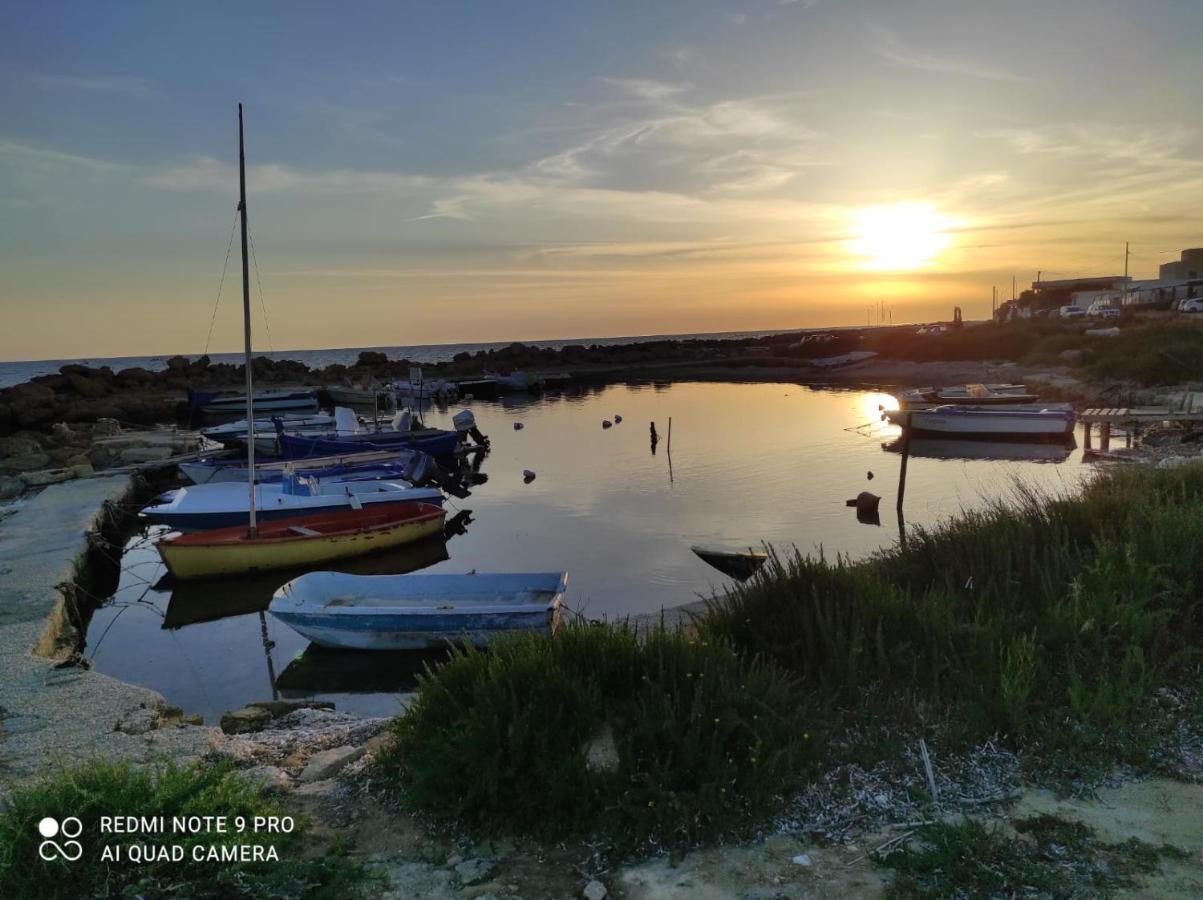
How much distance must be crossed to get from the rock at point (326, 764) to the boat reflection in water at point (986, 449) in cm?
2521

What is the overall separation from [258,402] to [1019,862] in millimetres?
46630

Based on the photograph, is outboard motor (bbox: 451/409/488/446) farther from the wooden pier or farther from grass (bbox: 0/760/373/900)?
grass (bbox: 0/760/373/900)

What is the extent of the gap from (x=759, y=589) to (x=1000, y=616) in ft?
6.06

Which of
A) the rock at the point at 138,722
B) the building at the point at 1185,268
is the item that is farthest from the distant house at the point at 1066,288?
the rock at the point at 138,722

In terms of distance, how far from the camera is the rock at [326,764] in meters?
5.48

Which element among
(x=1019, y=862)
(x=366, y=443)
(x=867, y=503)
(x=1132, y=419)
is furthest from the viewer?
(x=1132, y=419)

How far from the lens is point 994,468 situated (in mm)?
26000

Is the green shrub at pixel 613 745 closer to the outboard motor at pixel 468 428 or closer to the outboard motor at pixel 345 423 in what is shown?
the outboard motor at pixel 345 423

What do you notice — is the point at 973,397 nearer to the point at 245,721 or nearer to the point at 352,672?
the point at 352,672

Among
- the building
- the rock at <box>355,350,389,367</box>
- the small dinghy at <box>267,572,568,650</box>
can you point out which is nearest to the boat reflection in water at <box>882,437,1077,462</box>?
the small dinghy at <box>267,572,568,650</box>

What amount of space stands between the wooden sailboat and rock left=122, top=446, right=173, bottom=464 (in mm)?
9870

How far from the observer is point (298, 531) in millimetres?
15602

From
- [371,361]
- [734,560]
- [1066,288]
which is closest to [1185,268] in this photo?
[1066,288]

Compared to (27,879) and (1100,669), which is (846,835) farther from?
(27,879)
